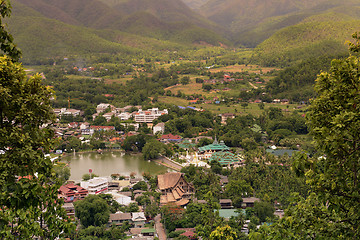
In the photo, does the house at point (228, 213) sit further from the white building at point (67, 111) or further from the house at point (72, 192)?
the white building at point (67, 111)

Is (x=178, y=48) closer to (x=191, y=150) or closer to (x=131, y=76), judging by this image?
(x=131, y=76)

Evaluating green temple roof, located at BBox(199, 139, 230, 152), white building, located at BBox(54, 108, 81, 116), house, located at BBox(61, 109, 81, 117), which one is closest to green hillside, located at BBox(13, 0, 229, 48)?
white building, located at BBox(54, 108, 81, 116)

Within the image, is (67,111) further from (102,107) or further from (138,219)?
(138,219)

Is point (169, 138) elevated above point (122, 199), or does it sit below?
above

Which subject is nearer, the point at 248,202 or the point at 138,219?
the point at 138,219

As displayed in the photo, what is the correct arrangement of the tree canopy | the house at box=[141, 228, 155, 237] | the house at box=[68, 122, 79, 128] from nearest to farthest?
1. the tree canopy
2. the house at box=[141, 228, 155, 237]
3. the house at box=[68, 122, 79, 128]

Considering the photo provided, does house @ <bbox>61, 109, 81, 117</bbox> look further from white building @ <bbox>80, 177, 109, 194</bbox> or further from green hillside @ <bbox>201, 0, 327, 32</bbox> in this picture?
green hillside @ <bbox>201, 0, 327, 32</bbox>

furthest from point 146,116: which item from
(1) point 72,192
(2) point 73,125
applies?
(1) point 72,192
